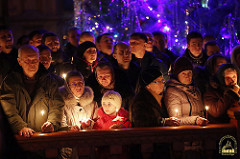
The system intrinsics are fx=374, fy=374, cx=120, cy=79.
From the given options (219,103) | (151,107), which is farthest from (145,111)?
(219,103)

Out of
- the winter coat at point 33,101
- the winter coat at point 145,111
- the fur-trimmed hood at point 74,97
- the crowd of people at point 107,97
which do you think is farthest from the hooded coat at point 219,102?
the winter coat at point 33,101

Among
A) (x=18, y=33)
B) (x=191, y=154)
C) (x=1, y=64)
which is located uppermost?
(x=18, y=33)

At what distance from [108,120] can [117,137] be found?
0.86m

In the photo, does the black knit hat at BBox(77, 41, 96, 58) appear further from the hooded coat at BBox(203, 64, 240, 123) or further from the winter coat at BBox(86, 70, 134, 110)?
the hooded coat at BBox(203, 64, 240, 123)

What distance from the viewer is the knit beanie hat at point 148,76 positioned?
4.80 metres

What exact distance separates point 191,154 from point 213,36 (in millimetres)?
4087

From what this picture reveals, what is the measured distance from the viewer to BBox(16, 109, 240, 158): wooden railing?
4.02 metres

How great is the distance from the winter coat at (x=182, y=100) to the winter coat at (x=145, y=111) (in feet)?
1.14

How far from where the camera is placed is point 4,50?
24.0ft

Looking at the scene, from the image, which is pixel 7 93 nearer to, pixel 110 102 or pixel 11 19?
pixel 110 102

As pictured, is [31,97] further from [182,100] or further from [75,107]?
[182,100]

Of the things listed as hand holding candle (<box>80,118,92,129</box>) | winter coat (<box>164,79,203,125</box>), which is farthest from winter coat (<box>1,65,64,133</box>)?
winter coat (<box>164,79,203,125</box>)

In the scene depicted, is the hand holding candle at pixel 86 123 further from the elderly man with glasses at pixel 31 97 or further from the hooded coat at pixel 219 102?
the hooded coat at pixel 219 102

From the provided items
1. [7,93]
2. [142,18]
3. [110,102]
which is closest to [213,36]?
[142,18]
